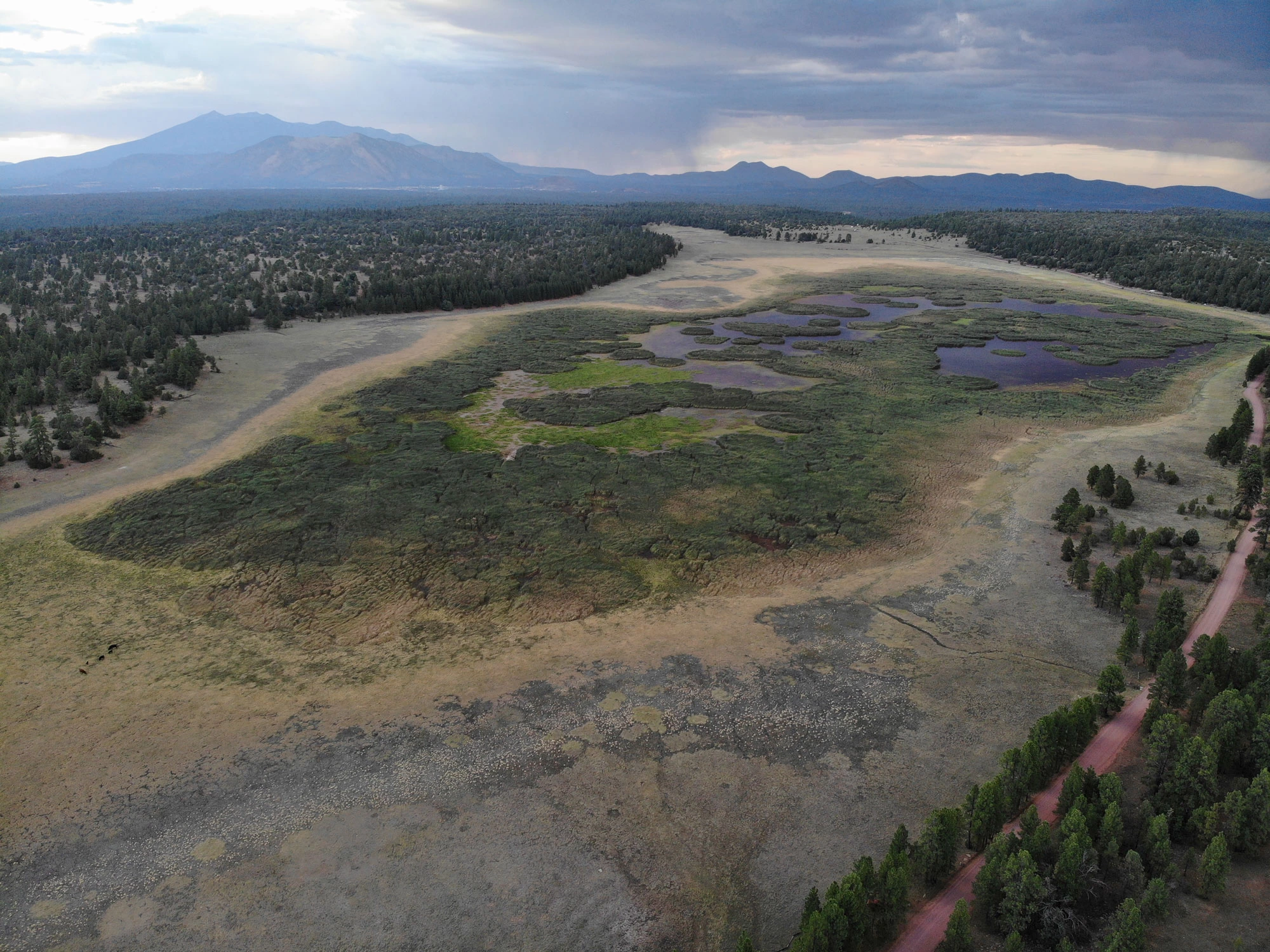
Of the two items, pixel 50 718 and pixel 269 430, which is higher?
pixel 269 430

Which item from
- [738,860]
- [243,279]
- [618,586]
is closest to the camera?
[738,860]

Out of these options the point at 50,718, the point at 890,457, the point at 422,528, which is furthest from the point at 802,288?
the point at 50,718

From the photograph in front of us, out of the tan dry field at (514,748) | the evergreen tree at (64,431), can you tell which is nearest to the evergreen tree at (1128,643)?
the tan dry field at (514,748)

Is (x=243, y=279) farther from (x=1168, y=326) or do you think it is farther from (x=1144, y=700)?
(x=1168, y=326)

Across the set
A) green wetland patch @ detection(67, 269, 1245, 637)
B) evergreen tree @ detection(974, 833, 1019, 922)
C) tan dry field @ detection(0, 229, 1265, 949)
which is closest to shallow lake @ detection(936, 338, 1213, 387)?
green wetland patch @ detection(67, 269, 1245, 637)

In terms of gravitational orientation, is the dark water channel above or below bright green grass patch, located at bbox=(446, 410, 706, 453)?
above

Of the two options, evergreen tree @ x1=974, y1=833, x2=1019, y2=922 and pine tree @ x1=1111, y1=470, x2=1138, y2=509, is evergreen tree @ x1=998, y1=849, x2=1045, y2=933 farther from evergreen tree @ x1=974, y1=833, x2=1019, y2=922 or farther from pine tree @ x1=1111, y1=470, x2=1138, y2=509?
pine tree @ x1=1111, y1=470, x2=1138, y2=509
